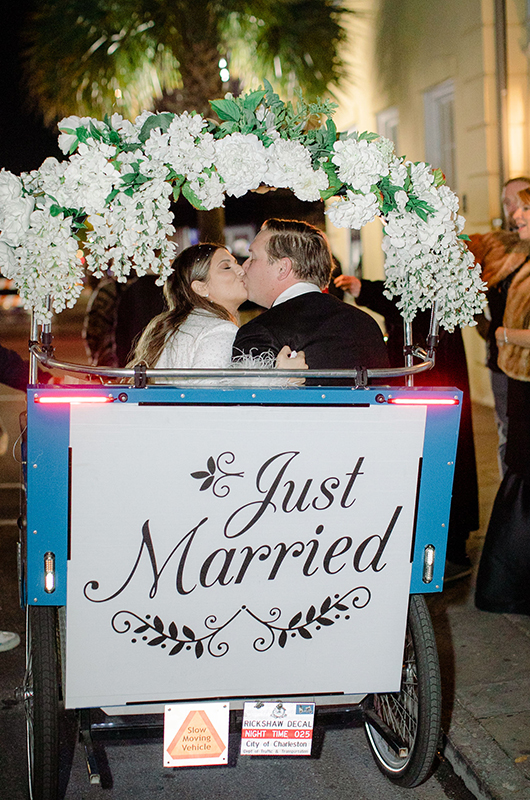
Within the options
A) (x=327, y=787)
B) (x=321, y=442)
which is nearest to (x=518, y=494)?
(x=327, y=787)

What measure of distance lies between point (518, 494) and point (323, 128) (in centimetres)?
235

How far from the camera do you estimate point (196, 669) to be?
8.61 feet

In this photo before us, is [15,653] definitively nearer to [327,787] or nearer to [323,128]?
[327,787]

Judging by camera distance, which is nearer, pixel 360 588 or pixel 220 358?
pixel 360 588

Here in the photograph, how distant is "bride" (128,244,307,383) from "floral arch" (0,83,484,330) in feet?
1.27

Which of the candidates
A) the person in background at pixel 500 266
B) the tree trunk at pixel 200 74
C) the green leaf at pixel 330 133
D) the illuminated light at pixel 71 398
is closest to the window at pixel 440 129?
the tree trunk at pixel 200 74

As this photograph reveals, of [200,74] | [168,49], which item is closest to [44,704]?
[200,74]

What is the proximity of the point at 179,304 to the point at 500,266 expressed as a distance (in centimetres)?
236

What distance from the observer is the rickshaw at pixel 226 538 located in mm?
2430

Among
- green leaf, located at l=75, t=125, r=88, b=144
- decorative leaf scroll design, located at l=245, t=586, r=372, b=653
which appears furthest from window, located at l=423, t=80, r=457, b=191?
decorative leaf scroll design, located at l=245, t=586, r=372, b=653

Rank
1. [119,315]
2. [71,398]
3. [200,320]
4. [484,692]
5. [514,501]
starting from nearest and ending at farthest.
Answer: [71,398] < [200,320] < [484,692] < [514,501] < [119,315]

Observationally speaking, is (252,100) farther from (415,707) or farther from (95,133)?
(415,707)

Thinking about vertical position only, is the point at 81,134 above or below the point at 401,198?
above

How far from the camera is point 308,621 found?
265cm
